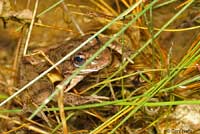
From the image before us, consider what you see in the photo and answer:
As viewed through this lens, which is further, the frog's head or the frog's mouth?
the frog's mouth

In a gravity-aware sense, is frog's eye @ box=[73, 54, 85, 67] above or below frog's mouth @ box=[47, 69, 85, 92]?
above

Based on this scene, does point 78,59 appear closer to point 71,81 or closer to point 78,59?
point 78,59

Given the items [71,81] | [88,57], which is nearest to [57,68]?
[71,81]

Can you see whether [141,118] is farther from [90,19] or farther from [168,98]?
[90,19]

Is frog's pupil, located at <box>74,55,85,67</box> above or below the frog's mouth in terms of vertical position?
above

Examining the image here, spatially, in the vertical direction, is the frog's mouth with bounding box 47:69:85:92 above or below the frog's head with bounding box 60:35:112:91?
below

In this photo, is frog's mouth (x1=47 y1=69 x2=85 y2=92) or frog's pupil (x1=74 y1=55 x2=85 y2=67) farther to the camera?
frog's mouth (x1=47 y1=69 x2=85 y2=92)

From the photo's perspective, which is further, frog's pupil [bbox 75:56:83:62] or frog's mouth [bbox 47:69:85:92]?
frog's mouth [bbox 47:69:85:92]

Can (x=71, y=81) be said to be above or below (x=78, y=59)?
below

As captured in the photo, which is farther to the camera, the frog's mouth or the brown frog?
the frog's mouth
